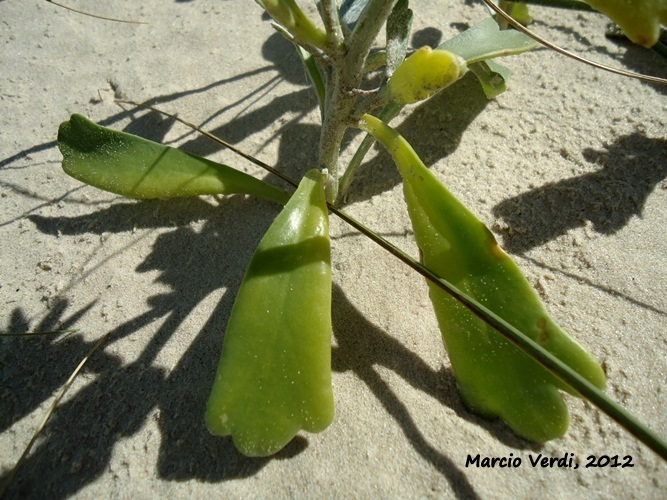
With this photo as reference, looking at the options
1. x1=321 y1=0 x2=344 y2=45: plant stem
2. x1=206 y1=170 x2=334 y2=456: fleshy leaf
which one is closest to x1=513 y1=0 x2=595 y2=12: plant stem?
x1=321 y1=0 x2=344 y2=45: plant stem

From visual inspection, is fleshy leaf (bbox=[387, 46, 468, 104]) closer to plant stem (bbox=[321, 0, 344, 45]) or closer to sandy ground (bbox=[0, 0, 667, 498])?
plant stem (bbox=[321, 0, 344, 45])

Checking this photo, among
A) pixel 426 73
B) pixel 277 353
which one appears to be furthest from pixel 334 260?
pixel 426 73

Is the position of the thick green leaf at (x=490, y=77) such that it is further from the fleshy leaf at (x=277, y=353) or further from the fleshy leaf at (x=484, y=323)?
the fleshy leaf at (x=277, y=353)

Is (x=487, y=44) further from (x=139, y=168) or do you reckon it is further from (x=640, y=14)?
(x=139, y=168)

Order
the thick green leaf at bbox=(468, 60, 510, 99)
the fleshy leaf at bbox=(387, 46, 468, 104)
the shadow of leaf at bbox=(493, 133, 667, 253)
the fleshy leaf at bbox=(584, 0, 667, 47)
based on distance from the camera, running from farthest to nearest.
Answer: the thick green leaf at bbox=(468, 60, 510, 99) → the shadow of leaf at bbox=(493, 133, 667, 253) → the fleshy leaf at bbox=(387, 46, 468, 104) → the fleshy leaf at bbox=(584, 0, 667, 47)

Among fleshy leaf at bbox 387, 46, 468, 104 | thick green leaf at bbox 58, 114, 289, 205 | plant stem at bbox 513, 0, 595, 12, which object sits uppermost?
plant stem at bbox 513, 0, 595, 12

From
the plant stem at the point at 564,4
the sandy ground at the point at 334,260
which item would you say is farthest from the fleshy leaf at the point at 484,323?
the plant stem at the point at 564,4

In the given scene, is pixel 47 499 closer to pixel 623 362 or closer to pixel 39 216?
pixel 39 216
